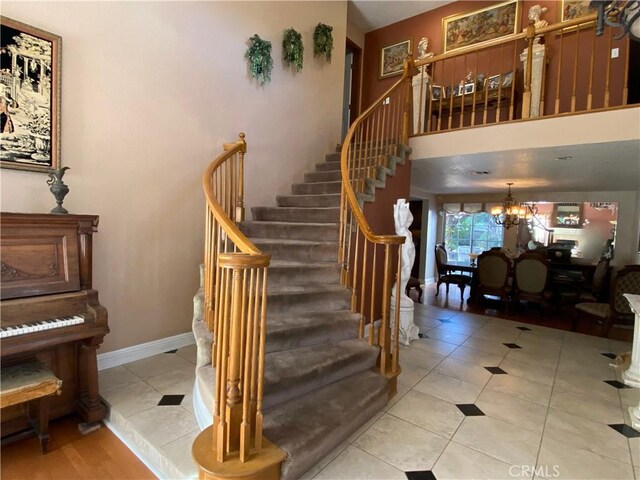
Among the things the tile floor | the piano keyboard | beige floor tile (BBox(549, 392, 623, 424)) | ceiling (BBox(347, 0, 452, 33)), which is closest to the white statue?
the tile floor

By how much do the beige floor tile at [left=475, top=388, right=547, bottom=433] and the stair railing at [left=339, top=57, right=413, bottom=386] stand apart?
70 centimetres

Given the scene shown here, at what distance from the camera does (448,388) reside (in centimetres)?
272

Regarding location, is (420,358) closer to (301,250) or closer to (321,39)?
(301,250)

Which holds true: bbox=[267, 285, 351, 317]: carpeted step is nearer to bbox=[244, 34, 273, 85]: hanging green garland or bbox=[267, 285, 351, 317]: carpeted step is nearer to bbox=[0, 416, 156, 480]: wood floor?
bbox=[0, 416, 156, 480]: wood floor

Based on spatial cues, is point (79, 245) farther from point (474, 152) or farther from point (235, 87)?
point (474, 152)

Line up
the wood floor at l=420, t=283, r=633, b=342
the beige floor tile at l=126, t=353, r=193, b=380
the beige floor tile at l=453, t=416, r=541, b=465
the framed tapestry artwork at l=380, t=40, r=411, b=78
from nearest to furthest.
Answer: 1. the beige floor tile at l=453, t=416, r=541, b=465
2. the beige floor tile at l=126, t=353, r=193, b=380
3. the wood floor at l=420, t=283, r=633, b=342
4. the framed tapestry artwork at l=380, t=40, r=411, b=78

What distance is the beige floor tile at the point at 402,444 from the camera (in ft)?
6.12

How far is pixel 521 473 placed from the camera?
5.89 feet

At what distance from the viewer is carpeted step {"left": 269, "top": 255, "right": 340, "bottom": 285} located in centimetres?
287

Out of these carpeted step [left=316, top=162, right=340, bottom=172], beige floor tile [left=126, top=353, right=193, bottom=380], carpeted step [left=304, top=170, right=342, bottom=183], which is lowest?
beige floor tile [left=126, top=353, right=193, bottom=380]

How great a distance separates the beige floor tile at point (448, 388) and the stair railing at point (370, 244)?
371 millimetres

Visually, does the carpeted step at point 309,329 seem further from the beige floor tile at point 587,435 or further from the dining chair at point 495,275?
the dining chair at point 495,275

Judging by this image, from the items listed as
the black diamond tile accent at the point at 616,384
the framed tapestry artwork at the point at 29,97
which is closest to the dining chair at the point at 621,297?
the black diamond tile accent at the point at 616,384

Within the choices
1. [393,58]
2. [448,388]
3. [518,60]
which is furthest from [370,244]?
[393,58]
